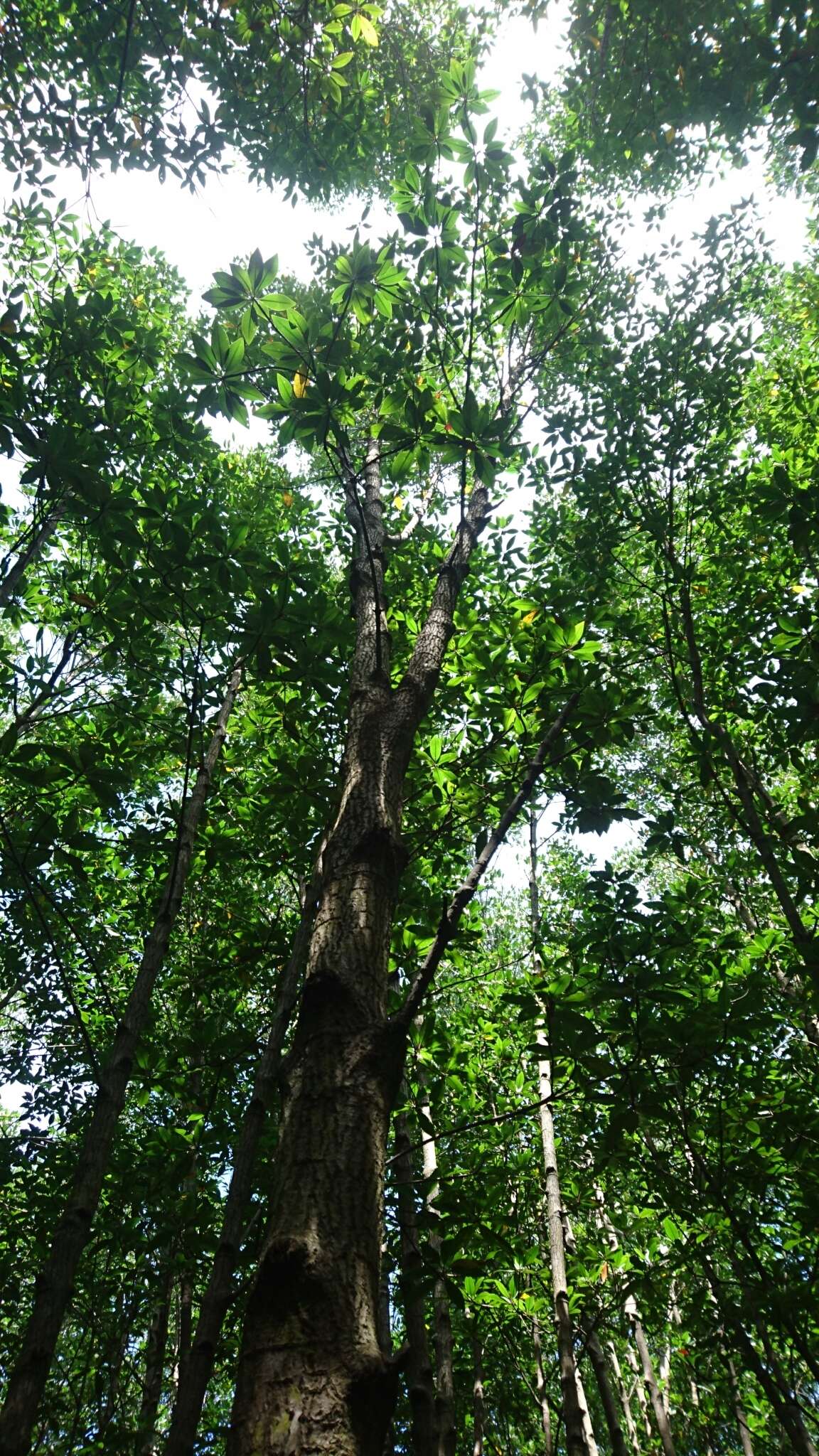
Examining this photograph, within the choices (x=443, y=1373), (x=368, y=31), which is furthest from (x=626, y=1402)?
(x=368, y=31)

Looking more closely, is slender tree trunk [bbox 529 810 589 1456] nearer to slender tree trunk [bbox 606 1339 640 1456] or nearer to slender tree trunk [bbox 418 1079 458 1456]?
slender tree trunk [bbox 418 1079 458 1456]

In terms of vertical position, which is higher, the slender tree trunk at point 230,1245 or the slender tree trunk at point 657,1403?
the slender tree trunk at point 230,1245


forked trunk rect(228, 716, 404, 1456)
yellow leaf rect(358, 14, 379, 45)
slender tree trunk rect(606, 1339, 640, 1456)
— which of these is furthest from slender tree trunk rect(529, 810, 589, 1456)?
slender tree trunk rect(606, 1339, 640, 1456)

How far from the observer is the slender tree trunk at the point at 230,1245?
294 cm

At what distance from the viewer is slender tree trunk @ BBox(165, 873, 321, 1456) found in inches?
116

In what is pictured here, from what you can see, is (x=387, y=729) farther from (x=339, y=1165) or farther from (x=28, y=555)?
(x=28, y=555)

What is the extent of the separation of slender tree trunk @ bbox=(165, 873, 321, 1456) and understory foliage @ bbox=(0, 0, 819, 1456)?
0.08ft

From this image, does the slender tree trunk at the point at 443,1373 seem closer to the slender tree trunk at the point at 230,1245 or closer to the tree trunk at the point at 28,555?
the slender tree trunk at the point at 230,1245

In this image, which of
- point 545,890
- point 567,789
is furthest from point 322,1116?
point 545,890

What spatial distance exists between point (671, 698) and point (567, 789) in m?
3.28

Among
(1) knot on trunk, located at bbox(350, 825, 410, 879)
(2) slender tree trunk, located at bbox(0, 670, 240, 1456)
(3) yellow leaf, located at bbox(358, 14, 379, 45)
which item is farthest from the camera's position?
(3) yellow leaf, located at bbox(358, 14, 379, 45)

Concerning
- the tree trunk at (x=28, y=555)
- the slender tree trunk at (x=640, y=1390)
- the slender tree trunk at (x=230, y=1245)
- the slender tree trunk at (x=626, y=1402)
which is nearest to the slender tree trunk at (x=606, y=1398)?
the slender tree trunk at (x=230, y=1245)

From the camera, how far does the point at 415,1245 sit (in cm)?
397

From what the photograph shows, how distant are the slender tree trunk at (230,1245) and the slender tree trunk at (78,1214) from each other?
67cm
